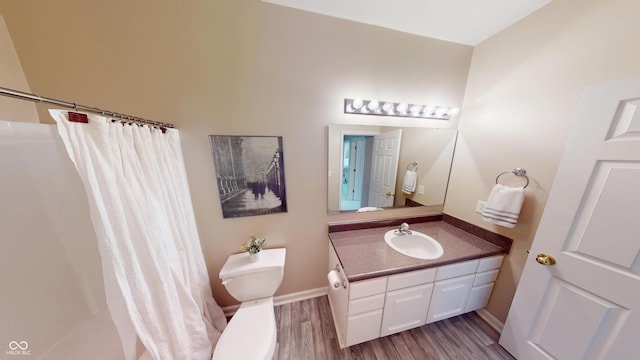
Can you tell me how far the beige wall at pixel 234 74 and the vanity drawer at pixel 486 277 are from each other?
1.28 m

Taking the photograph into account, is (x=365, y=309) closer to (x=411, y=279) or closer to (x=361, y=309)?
(x=361, y=309)

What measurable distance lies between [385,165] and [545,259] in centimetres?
114

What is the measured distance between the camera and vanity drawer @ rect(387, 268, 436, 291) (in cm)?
116

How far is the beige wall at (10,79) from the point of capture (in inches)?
36.2

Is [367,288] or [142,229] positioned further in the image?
[367,288]

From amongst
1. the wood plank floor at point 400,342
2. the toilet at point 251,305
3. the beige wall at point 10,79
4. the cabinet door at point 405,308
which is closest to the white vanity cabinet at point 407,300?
the cabinet door at point 405,308

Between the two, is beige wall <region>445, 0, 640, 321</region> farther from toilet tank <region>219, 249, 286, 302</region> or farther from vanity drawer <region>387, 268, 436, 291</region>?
toilet tank <region>219, 249, 286, 302</region>

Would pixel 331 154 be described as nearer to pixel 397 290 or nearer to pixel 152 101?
pixel 397 290

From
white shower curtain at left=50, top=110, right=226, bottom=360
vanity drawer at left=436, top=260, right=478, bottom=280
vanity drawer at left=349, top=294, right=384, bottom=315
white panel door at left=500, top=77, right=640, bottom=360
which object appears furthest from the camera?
vanity drawer at left=436, top=260, right=478, bottom=280

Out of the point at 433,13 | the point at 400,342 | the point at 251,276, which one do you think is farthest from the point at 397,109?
the point at 400,342

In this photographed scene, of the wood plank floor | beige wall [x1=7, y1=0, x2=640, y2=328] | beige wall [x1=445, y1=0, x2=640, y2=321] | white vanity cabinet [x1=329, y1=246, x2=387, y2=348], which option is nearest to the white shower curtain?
beige wall [x1=7, y1=0, x2=640, y2=328]

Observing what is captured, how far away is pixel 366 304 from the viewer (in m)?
1.16

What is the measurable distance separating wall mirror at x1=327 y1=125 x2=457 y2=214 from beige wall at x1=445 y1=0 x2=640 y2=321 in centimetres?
18

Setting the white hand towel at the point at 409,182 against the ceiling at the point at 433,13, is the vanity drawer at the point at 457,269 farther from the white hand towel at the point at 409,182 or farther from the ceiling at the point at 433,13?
the ceiling at the point at 433,13
